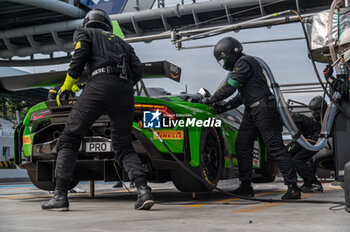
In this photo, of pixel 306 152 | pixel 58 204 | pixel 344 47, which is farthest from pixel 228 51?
pixel 58 204

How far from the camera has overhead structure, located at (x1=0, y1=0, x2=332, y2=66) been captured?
2864cm

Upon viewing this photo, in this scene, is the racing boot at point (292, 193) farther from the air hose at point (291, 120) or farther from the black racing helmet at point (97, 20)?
the black racing helmet at point (97, 20)

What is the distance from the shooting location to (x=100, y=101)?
4008 mm

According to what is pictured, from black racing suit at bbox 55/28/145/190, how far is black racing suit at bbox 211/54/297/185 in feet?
5.05

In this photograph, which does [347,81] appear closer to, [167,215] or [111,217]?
[167,215]

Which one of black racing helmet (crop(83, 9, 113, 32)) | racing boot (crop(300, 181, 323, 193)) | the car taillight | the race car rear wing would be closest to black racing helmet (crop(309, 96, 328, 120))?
racing boot (crop(300, 181, 323, 193))

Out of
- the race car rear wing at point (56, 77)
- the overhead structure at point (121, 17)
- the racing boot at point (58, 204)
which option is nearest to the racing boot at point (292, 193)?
the race car rear wing at point (56, 77)

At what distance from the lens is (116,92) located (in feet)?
13.4

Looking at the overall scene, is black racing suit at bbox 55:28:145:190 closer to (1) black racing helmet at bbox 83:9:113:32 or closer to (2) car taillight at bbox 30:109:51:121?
(1) black racing helmet at bbox 83:9:113:32

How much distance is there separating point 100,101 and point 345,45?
2.32m

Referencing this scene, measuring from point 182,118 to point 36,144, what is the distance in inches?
65.8

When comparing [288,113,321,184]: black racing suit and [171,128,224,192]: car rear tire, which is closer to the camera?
[171,128,224,192]: car rear tire

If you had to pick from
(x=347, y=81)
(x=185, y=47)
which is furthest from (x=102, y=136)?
(x=185, y=47)

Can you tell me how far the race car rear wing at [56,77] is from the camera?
18.5 feet
